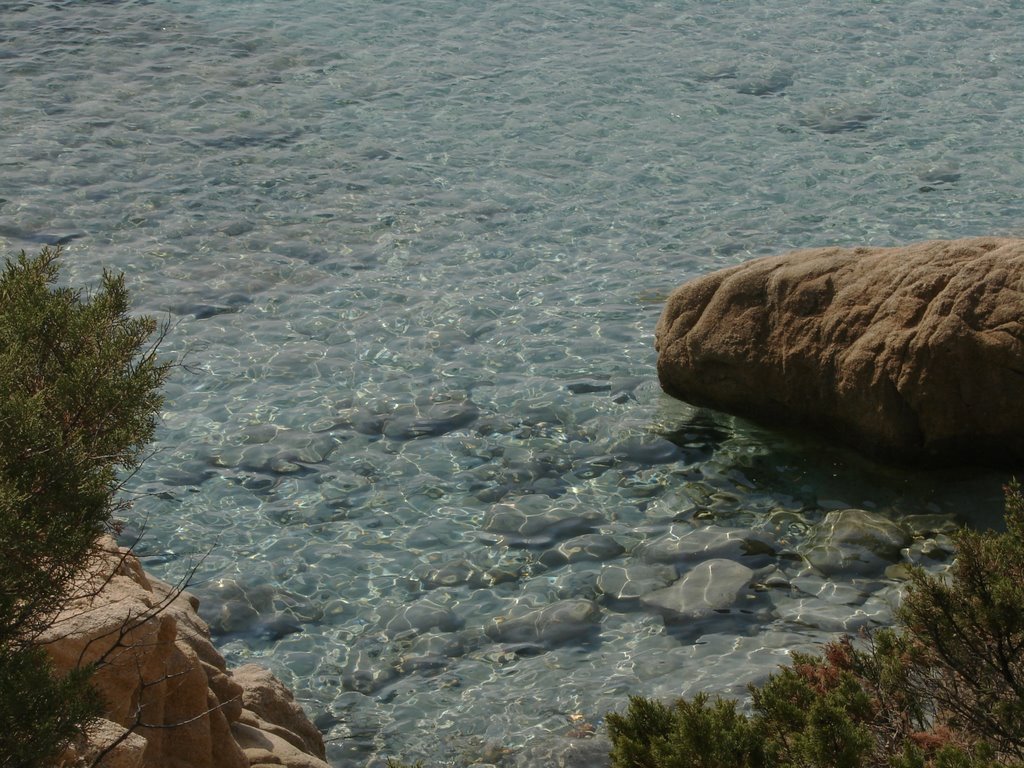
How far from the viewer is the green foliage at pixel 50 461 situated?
323 centimetres

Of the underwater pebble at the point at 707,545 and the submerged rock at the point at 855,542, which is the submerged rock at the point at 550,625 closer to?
the underwater pebble at the point at 707,545

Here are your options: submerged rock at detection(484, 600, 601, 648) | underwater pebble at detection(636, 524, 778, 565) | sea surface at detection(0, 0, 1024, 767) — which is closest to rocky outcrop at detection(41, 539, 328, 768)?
sea surface at detection(0, 0, 1024, 767)

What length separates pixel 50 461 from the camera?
11.6 ft

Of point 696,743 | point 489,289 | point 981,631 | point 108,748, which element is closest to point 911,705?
point 981,631

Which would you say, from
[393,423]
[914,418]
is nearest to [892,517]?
[914,418]

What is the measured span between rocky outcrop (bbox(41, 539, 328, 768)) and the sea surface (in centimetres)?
92

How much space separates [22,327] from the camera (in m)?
4.16

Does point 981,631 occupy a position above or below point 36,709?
below

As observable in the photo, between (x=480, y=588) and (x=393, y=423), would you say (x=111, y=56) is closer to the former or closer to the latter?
(x=393, y=423)

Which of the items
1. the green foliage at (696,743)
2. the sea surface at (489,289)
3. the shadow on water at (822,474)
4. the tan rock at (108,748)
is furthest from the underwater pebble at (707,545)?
the tan rock at (108,748)

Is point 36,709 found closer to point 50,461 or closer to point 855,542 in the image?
point 50,461

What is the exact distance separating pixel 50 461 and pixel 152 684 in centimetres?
81

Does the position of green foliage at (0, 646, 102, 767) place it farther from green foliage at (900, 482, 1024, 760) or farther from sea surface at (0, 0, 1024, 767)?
green foliage at (900, 482, 1024, 760)

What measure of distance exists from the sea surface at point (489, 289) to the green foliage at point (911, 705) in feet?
4.99
